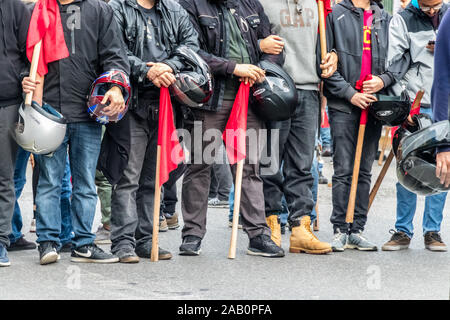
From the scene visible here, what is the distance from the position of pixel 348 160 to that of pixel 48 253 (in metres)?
2.56

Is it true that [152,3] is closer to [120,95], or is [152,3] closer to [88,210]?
[120,95]

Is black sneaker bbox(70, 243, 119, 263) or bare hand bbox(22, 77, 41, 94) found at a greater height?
bare hand bbox(22, 77, 41, 94)

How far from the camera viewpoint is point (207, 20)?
6699 millimetres

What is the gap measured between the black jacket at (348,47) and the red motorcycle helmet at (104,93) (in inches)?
69.6

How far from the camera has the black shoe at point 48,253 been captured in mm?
6266

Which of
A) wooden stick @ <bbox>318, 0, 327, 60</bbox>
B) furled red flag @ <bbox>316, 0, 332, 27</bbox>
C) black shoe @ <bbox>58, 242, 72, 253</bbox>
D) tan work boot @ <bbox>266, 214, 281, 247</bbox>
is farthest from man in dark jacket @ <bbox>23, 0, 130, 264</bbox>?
furled red flag @ <bbox>316, 0, 332, 27</bbox>

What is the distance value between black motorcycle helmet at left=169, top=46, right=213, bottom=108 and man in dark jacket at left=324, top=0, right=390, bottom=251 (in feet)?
3.89

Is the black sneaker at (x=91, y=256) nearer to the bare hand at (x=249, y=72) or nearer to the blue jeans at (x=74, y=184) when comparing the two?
the blue jeans at (x=74, y=184)

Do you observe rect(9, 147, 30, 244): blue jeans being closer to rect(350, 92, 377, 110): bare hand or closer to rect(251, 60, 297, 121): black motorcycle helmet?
rect(251, 60, 297, 121): black motorcycle helmet

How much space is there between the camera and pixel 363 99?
703 cm

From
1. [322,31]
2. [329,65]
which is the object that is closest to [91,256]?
[329,65]

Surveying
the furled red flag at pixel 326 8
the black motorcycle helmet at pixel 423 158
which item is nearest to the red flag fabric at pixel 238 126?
the furled red flag at pixel 326 8

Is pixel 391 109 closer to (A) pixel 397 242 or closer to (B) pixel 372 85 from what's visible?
(B) pixel 372 85

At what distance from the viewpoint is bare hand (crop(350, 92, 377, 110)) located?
7.03m
